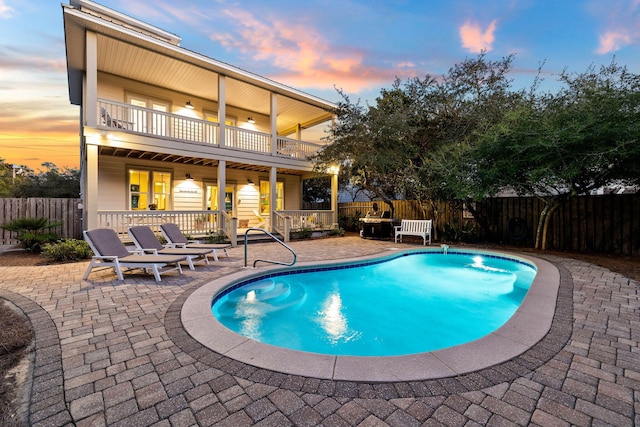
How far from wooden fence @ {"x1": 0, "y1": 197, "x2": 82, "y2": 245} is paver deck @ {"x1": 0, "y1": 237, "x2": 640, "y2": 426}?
840 cm

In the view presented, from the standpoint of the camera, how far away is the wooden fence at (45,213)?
9.02m

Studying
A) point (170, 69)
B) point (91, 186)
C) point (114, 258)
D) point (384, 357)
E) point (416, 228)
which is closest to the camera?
point (384, 357)

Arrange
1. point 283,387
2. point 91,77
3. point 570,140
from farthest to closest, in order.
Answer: point 91,77, point 570,140, point 283,387

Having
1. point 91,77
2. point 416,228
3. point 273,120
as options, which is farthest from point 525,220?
point 91,77

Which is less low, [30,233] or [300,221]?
[300,221]

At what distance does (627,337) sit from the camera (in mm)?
2846

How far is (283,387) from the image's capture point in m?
1.98

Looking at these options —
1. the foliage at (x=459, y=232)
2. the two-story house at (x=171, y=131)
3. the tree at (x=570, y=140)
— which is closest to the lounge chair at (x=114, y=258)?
the two-story house at (x=171, y=131)

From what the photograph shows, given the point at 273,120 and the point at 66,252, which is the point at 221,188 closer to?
the point at 273,120

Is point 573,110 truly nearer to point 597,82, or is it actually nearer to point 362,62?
point 597,82

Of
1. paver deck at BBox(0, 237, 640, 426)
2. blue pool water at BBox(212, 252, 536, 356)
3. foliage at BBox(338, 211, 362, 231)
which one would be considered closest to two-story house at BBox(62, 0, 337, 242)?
foliage at BBox(338, 211, 362, 231)

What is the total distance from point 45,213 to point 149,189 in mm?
3144

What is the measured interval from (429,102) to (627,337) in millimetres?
10244

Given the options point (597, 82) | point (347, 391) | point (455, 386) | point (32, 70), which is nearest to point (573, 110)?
point (597, 82)
